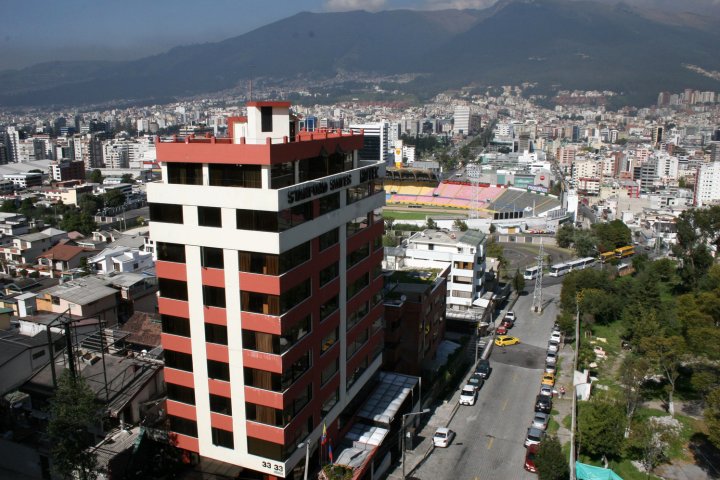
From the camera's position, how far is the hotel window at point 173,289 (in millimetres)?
17344

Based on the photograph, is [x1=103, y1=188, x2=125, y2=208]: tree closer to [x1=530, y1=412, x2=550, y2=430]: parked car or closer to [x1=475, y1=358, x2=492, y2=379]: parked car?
[x1=475, y1=358, x2=492, y2=379]: parked car

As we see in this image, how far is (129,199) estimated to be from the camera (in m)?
89.2

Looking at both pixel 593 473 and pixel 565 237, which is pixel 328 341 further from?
pixel 565 237

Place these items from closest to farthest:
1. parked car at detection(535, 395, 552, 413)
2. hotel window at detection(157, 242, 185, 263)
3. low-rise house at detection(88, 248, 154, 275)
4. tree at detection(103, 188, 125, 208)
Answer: hotel window at detection(157, 242, 185, 263), parked car at detection(535, 395, 552, 413), low-rise house at detection(88, 248, 154, 275), tree at detection(103, 188, 125, 208)

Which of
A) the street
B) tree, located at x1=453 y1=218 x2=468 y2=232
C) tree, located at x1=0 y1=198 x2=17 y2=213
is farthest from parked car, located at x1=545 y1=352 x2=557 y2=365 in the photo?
tree, located at x1=0 y1=198 x2=17 y2=213

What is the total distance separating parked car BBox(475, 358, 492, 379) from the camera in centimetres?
3231

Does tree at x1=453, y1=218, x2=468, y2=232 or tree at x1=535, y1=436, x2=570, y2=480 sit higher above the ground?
tree at x1=535, y1=436, x2=570, y2=480

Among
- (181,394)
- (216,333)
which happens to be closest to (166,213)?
(216,333)

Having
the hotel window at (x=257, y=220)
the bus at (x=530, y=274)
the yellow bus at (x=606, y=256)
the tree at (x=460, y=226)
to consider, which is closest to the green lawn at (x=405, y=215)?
the tree at (x=460, y=226)

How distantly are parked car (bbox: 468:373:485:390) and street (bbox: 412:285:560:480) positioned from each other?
1.12 feet

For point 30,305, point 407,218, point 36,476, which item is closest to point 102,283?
point 30,305

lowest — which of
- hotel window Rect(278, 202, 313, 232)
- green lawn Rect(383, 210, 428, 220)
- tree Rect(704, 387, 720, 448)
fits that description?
green lawn Rect(383, 210, 428, 220)

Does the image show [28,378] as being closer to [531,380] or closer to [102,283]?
[102,283]

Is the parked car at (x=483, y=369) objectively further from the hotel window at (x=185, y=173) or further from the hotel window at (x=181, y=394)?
the hotel window at (x=185, y=173)
